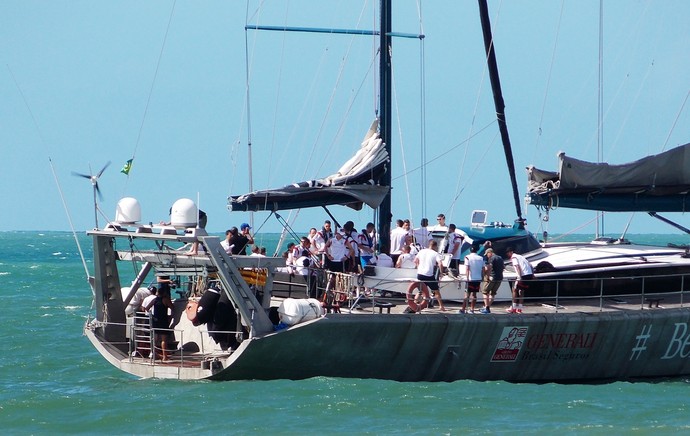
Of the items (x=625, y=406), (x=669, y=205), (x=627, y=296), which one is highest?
(x=669, y=205)

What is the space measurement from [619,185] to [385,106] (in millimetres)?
4863

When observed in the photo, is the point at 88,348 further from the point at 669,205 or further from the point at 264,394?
the point at 669,205

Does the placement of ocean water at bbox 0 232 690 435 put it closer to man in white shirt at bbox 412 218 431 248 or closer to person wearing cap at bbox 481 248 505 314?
person wearing cap at bbox 481 248 505 314

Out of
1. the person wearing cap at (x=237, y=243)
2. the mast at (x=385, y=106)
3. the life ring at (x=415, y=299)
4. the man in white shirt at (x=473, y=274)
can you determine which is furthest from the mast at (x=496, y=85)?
the person wearing cap at (x=237, y=243)

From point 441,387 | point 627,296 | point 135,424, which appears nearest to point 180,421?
point 135,424

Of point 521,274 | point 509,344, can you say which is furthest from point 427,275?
point 509,344

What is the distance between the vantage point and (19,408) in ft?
62.5

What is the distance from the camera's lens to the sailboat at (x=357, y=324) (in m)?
18.7

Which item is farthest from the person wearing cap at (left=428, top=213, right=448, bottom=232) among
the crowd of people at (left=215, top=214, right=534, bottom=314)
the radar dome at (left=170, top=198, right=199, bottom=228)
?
the radar dome at (left=170, top=198, right=199, bottom=228)

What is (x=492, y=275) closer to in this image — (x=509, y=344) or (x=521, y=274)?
(x=521, y=274)

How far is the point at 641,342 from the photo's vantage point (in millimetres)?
20828

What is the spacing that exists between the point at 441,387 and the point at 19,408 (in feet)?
22.4

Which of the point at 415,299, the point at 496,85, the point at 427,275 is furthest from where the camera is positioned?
the point at 496,85

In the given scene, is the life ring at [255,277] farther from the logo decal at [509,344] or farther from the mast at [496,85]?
the mast at [496,85]
